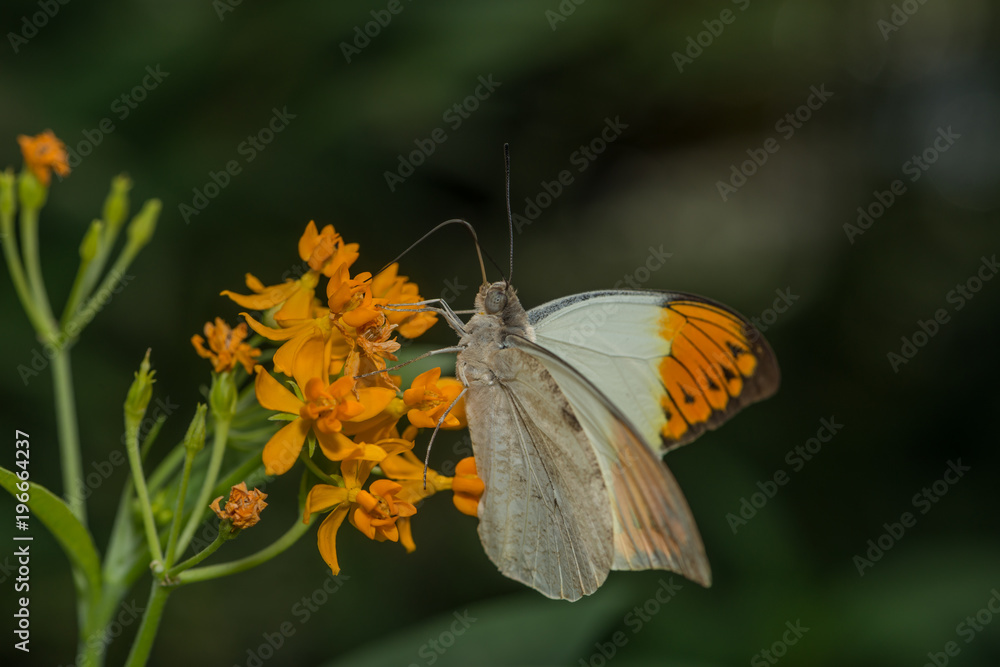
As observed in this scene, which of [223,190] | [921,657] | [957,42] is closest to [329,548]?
[223,190]

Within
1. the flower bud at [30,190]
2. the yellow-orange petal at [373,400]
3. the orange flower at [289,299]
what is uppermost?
the flower bud at [30,190]

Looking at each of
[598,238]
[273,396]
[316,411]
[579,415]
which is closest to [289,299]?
[273,396]

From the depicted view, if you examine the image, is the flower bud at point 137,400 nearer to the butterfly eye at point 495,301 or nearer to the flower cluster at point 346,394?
the flower cluster at point 346,394

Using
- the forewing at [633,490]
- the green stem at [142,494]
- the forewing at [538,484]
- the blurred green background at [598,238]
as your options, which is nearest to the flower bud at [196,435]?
the green stem at [142,494]

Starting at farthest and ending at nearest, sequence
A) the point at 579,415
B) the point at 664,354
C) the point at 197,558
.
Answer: the point at 664,354, the point at 579,415, the point at 197,558

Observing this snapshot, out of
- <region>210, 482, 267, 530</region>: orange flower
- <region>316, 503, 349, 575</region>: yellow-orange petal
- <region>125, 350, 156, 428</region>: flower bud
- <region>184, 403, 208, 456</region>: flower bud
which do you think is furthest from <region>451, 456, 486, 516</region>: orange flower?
<region>125, 350, 156, 428</region>: flower bud

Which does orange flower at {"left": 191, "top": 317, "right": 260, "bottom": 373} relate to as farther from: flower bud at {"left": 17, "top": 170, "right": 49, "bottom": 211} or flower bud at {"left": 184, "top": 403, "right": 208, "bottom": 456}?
flower bud at {"left": 17, "top": 170, "right": 49, "bottom": 211}

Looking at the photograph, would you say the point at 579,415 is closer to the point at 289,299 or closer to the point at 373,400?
the point at 373,400
